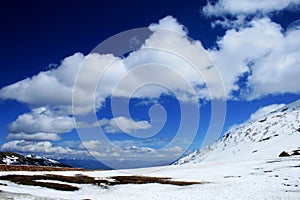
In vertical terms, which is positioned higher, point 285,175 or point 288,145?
point 288,145

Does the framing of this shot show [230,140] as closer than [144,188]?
No

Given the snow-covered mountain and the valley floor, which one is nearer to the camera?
the valley floor

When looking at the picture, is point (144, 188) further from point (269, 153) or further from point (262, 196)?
point (269, 153)

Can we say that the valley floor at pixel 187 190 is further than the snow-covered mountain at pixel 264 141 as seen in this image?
No

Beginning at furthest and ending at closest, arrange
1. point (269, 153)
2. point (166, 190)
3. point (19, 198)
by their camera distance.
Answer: point (269, 153) → point (166, 190) → point (19, 198)

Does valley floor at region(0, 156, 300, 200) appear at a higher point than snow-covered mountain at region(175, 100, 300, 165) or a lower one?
lower

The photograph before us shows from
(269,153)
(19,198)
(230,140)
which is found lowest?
(19,198)

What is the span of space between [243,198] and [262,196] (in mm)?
2348

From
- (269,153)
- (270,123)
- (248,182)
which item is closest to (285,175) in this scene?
(248,182)

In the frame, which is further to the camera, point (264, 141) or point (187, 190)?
point (264, 141)

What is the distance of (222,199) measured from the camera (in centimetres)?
3259

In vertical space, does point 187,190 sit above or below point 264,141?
below

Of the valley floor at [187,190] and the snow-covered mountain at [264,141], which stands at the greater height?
the snow-covered mountain at [264,141]

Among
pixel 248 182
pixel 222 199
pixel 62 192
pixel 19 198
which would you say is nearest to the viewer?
pixel 19 198
